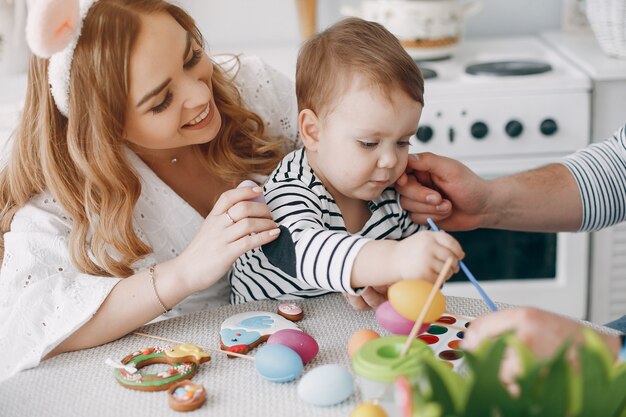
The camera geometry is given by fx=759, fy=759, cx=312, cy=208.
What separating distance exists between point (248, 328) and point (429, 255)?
1.03 feet

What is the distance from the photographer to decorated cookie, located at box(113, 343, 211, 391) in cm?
96

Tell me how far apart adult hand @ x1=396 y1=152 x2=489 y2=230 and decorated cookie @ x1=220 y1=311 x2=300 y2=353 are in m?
0.34

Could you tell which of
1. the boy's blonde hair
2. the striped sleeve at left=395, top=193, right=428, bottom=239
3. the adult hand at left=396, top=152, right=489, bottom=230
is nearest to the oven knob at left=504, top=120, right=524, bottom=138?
the adult hand at left=396, top=152, right=489, bottom=230

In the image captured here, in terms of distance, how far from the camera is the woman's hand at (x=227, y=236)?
110cm

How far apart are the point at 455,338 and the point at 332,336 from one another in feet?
0.57

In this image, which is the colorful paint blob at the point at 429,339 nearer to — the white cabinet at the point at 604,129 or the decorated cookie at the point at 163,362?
the decorated cookie at the point at 163,362

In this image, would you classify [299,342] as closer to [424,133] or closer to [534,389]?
[534,389]

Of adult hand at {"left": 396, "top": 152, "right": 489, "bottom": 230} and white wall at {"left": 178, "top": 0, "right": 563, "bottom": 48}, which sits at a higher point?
white wall at {"left": 178, "top": 0, "right": 563, "bottom": 48}

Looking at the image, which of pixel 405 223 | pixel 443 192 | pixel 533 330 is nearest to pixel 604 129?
pixel 443 192

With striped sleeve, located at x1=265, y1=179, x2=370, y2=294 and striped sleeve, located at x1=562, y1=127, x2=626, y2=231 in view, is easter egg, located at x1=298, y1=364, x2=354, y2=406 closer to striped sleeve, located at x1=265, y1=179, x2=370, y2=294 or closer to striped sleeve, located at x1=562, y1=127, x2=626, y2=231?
striped sleeve, located at x1=265, y1=179, x2=370, y2=294

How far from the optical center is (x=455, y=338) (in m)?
1.03

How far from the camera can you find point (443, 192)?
139 centimetres

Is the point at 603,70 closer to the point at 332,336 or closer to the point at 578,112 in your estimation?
the point at 578,112

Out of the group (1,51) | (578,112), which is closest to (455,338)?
(578,112)
